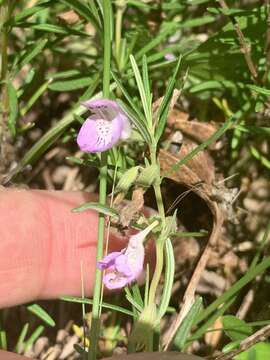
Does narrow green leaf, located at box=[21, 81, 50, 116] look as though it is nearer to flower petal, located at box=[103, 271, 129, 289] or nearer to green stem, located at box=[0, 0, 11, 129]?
green stem, located at box=[0, 0, 11, 129]

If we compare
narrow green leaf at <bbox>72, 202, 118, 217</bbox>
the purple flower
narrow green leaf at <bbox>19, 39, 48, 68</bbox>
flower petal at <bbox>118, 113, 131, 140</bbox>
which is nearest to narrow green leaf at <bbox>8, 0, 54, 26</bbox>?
narrow green leaf at <bbox>19, 39, 48, 68</bbox>

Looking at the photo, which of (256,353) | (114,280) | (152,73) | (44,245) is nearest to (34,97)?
(152,73)

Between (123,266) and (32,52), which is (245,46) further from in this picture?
(123,266)

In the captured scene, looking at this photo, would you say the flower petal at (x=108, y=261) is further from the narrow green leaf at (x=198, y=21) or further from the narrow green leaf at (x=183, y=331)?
the narrow green leaf at (x=198, y=21)

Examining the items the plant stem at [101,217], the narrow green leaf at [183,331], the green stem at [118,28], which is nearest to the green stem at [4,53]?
the green stem at [118,28]

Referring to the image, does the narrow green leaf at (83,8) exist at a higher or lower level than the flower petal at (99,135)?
higher

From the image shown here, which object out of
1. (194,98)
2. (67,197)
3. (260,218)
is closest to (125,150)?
(67,197)
